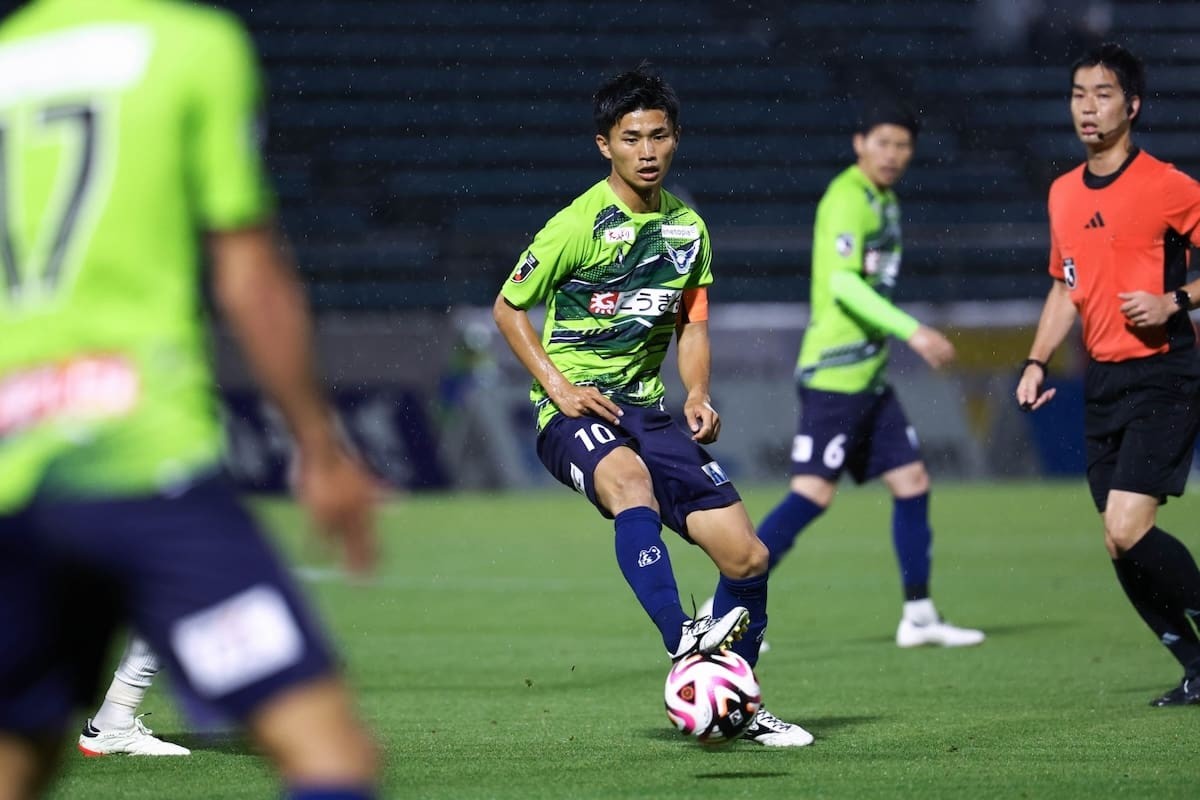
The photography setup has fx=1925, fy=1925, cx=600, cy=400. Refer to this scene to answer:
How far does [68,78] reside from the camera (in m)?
2.78

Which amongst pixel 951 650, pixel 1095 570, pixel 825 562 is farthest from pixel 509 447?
pixel 951 650

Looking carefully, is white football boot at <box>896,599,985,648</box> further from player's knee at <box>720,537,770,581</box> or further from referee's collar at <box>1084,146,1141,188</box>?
player's knee at <box>720,537,770,581</box>

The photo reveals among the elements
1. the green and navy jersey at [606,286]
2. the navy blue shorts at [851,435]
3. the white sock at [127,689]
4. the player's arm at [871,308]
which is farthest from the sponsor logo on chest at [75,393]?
the navy blue shorts at [851,435]

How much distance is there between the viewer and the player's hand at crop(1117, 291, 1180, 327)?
681cm

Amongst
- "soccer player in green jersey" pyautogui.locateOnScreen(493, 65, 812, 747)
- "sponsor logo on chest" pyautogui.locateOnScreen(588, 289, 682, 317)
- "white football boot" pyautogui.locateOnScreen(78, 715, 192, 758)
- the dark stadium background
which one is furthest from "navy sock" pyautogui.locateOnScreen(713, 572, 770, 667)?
the dark stadium background

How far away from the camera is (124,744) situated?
595 centimetres

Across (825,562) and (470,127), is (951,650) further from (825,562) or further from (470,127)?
(470,127)

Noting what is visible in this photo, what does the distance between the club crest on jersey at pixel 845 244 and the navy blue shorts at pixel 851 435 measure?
74cm

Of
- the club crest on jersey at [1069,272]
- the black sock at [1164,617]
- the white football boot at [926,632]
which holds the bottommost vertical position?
the white football boot at [926,632]

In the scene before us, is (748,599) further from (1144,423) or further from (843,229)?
(843,229)

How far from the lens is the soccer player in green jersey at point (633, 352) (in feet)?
20.2

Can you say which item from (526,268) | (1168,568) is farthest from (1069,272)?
(526,268)

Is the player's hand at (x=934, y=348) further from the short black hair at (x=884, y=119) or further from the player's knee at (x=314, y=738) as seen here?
the player's knee at (x=314, y=738)

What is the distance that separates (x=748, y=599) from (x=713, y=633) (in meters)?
0.67
